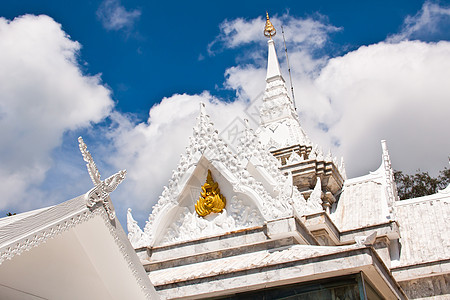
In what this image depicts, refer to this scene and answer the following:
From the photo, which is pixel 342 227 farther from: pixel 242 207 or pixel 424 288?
pixel 242 207

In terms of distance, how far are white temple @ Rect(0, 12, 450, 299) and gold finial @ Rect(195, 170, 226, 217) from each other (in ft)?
0.08

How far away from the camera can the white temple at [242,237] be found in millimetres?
7082

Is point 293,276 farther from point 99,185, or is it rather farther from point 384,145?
point 384,145

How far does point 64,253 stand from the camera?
285 inches

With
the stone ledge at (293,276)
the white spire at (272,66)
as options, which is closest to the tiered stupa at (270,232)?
the stone ledge at (293,276)

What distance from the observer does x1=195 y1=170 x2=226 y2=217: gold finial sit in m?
12.3

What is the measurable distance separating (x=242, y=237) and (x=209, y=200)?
1.33m

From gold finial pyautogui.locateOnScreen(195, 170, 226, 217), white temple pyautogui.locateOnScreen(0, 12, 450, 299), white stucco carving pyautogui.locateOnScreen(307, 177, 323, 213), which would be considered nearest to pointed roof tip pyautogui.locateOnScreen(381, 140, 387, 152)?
white temple pyautogui.locateOnScreen(0, 12, 450, 299)

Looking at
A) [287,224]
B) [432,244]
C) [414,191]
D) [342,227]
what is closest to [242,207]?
[287,224]

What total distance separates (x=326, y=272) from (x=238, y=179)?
13.0ft

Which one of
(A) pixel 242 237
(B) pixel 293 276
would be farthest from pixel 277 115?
(B) pixel 293 276

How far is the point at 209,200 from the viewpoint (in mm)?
12359

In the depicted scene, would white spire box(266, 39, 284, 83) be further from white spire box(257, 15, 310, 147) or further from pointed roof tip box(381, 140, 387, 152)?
pointed roof tip box(381, 140, 387, 152)

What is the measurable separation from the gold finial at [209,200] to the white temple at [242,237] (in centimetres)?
2
